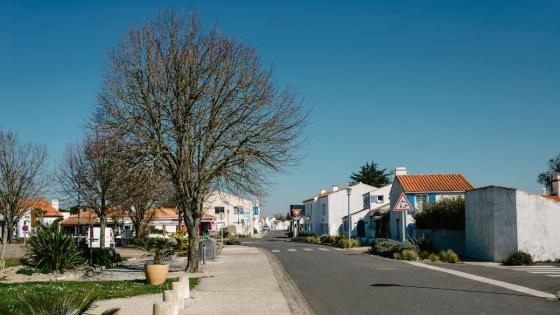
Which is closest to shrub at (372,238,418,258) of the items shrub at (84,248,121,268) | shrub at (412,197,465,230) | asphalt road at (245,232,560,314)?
shrub at (412,197,465,230)

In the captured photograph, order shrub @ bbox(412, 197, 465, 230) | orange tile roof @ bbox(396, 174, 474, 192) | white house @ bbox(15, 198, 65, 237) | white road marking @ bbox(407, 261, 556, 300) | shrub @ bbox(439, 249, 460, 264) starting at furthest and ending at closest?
white house @ bbox(15, 198, 65, 237)
orange tile roof @ bbox(396, 174, 474, 192)
shrub @ bbox(412, 197, 465, 230)
shrub @ bbox(439, 249, 460, 264)
white road marking @ bbox(407, 261, 556, 300)

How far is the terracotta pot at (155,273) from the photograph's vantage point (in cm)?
1676

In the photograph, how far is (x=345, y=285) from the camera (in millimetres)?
16406

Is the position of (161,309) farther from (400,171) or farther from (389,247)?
(400,171)

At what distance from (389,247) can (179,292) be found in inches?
780

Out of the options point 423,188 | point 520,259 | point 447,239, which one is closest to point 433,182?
point 423,188

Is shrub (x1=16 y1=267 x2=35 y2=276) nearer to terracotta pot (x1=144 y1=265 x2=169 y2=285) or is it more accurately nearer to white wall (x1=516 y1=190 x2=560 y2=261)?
terracotta pot (x1=144 y1=265 x2=169 y2=285)

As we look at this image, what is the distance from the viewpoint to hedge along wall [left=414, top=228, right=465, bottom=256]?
29844 mm

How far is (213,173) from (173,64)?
4314 millimetres

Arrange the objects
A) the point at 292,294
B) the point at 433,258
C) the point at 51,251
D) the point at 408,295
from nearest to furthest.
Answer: the point at 408,295 < the point at 292,294 < the point at 51,251 < the point at 433,258

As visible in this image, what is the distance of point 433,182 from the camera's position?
4688 centimetres

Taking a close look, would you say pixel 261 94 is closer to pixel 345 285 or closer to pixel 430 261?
pixel 345 285

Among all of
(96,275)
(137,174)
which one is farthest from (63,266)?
(137,174)

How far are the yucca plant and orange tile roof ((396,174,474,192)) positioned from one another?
29.9 m
